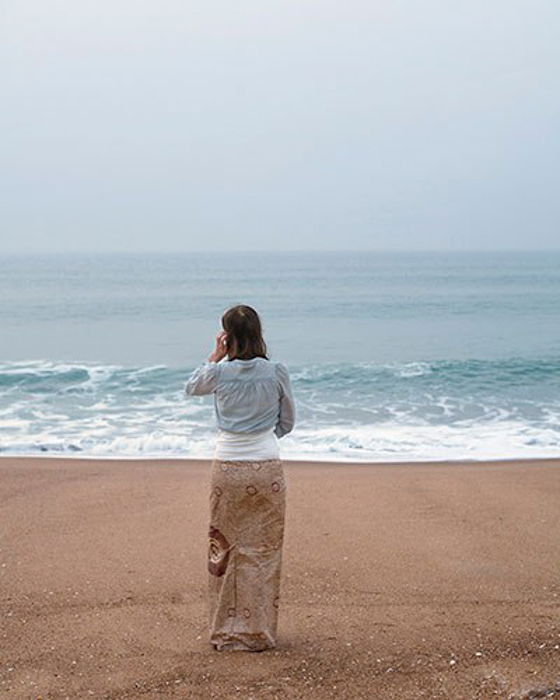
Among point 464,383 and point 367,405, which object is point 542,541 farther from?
point 464,383

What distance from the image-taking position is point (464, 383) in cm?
1906

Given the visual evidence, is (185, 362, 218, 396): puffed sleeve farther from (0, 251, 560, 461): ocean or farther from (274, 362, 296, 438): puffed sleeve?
(0, 251, 560, 461): ocean

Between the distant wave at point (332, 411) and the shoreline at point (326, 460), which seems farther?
the distant wave at point (332, 411)

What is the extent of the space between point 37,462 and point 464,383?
10.9m

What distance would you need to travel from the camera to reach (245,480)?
4750mm

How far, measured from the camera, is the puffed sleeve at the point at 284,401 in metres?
4.76

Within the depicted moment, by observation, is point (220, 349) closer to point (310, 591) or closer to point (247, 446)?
point (247, 446)

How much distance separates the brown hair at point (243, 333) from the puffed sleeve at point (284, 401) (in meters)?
0.12

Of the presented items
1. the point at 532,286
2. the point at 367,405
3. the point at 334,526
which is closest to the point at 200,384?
the point at 334,526

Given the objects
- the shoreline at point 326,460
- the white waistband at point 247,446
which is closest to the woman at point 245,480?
the white waistband at point 247,446

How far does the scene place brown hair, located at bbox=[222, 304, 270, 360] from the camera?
15.3 feet

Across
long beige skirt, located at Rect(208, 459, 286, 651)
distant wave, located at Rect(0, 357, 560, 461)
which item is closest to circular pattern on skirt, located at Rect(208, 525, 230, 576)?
long beige skirt, located at Rect(208, 459, 286, 651)

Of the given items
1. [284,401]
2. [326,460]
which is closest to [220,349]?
[284,401]

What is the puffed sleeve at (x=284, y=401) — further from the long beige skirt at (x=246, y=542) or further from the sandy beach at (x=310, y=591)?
the sandy beach at (x=310, y=591)
